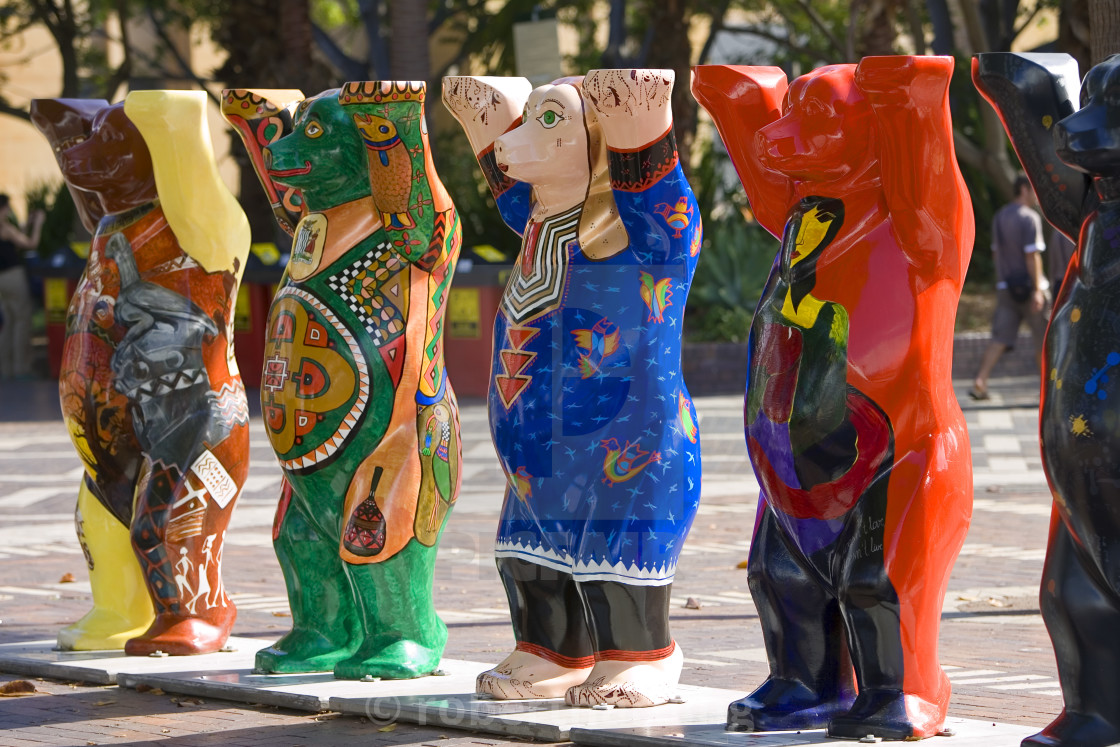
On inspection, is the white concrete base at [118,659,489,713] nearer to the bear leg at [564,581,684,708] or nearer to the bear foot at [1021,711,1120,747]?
the bear leg at [564,581,684,708]

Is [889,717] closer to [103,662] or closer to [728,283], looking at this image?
[103,662]

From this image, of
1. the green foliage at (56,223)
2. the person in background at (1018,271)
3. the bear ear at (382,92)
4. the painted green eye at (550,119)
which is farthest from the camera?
the green foliage at (56,223)

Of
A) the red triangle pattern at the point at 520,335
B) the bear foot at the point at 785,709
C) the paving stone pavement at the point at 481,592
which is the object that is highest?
the red triangle pattern at the point at 520,335

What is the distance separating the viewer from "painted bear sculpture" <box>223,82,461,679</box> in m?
5.72

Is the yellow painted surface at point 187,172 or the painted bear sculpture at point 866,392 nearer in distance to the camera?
the painted bear sculpture at point 866,392

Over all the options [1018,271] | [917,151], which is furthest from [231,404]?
[1018,271]

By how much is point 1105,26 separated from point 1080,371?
339 cm

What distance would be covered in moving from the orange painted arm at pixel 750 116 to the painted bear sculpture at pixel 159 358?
2225 mm

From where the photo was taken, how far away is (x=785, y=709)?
188 inches

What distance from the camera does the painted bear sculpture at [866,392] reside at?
4547mm

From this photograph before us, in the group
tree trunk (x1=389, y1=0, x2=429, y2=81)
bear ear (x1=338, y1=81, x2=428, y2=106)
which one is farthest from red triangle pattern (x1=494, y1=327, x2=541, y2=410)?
tree trunk (x1=389, y1=0, x2=429, y2=81)

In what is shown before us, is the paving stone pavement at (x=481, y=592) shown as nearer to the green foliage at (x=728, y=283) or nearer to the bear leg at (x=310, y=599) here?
the bear leg at (x=310, y=599)

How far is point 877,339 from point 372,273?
1949 millimetres

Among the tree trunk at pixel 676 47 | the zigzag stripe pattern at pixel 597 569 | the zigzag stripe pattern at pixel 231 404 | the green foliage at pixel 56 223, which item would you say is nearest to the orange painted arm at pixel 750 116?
the zigzag stripe pattern at pixel 597 569
